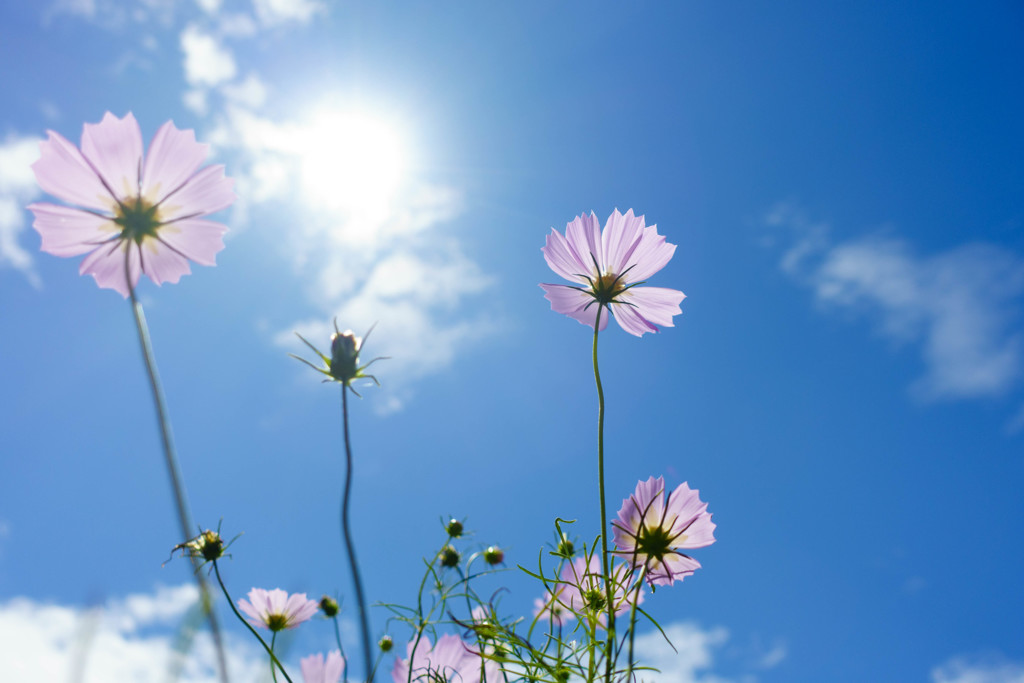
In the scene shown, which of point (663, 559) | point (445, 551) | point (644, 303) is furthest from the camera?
point (445, 551)

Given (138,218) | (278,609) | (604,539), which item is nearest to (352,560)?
(604,539)

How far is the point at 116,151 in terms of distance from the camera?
23.0 inches

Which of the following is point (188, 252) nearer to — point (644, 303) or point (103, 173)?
point (103, 173)

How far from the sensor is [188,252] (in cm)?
62

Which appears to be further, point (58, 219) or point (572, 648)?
point (572, 648)

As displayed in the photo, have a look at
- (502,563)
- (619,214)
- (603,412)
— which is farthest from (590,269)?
(502,563)

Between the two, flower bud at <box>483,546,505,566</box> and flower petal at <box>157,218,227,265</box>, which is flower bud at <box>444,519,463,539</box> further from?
flower petal at <box>157,218,227,265</box>

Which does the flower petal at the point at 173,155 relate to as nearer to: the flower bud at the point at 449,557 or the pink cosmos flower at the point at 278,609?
the pink cosmos flower at the point at 278,609

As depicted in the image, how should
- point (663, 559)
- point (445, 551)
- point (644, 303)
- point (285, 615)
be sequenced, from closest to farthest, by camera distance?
point (663, 559) < point (644, 303) < point (285, 615) < point (445, 551)

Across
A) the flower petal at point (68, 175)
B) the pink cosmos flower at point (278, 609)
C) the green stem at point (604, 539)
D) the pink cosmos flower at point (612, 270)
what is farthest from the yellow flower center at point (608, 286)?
the pink cosmos flower at point (278, 609)

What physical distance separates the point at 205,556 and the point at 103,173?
46 centimetres

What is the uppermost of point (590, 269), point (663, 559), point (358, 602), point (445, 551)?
point (590, 269)

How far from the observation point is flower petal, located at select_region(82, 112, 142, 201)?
57cm

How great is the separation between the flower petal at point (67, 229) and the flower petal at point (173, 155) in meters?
0.06
